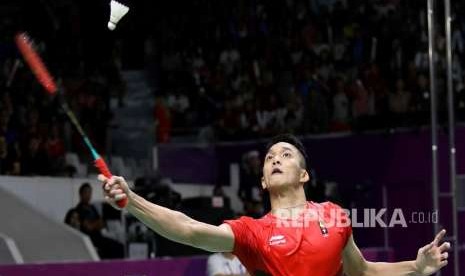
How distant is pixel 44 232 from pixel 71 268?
10.6ft

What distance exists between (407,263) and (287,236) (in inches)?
30.7

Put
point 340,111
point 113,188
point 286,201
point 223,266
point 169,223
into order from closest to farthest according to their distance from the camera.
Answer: point 113,188 < point 169,223 < point 286,201 < point 223,266 < point 340,111

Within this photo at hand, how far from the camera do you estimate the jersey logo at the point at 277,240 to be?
5258mm

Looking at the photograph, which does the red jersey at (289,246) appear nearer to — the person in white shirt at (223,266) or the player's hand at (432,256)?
the player's hand at (432,256)

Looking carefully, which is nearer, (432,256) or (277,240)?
(277,240)

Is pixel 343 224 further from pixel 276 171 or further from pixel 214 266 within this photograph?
pixel 214 266

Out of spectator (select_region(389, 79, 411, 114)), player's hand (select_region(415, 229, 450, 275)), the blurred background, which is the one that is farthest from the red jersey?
spectator (select_region(389, 79, 411, 114))

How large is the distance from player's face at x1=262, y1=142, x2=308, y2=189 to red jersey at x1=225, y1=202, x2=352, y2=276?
0.20m

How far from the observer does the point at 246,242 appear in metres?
5.26

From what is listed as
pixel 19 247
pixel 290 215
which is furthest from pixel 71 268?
pixel 290 215

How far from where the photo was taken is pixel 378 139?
1467 centimetres

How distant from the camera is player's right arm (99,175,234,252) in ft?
14.5

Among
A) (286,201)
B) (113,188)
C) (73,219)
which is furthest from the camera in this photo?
(73,219)

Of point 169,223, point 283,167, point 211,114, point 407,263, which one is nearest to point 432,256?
point 407,263
